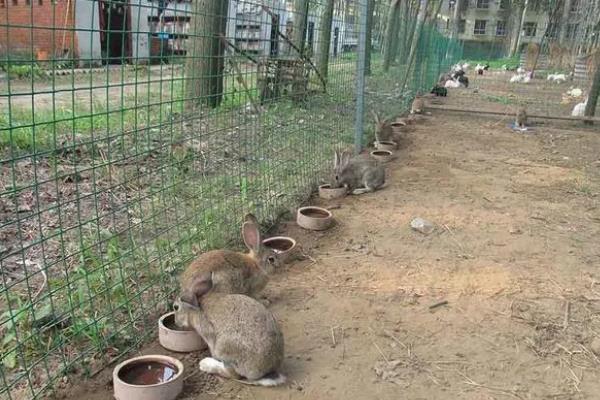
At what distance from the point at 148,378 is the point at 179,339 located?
330 mm

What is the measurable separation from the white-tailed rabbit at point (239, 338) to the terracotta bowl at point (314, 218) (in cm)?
207

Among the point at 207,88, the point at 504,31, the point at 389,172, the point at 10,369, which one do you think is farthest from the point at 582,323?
the point at 504,31

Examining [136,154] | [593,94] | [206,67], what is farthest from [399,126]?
[136,154]

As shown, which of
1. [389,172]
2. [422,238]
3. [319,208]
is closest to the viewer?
[422,238]

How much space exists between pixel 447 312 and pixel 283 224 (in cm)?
195

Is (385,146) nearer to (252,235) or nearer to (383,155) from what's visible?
(383,155)

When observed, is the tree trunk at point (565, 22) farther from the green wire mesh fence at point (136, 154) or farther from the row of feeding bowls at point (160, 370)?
the row of feeding bowls at point (160, 370)

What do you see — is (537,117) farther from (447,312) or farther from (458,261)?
(447,312)

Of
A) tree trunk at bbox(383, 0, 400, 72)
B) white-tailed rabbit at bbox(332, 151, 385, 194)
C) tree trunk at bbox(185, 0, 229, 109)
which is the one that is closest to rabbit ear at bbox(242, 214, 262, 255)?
tree trunk at bbox(185, 0, 229, 109)

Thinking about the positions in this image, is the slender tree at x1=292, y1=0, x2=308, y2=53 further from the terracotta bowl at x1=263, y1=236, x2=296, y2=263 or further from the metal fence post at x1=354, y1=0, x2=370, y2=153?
the terracotta bowl at x1=263, y1=236, x2=296, y2=263

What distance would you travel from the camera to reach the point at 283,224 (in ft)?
17.1

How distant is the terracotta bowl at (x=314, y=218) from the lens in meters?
5.03

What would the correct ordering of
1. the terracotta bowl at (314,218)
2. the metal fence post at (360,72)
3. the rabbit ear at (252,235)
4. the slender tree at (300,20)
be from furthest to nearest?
1. the metal fence post at (360,72)
2. the slender tree at (300,20)
3. the terracotta bowl at (314,218)
4. the rabbit ear at (252,235)

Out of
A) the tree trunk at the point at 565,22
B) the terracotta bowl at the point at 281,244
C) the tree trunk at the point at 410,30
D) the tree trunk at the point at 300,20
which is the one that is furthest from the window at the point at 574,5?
the terracotta bowl at the point at 281,244
